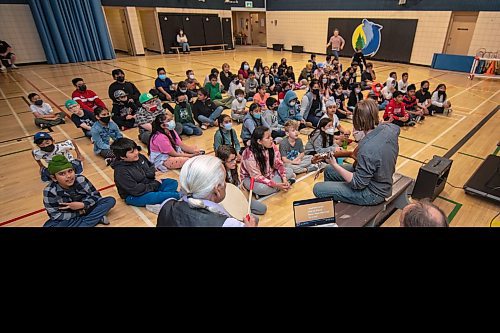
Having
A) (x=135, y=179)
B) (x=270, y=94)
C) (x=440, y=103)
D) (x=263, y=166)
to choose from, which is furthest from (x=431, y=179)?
(x=270, y=94)

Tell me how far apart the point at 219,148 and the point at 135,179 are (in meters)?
1.24

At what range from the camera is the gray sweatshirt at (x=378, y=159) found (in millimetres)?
2744

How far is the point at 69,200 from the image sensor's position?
3.21 metres

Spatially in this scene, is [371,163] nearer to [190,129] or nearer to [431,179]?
[431,179]

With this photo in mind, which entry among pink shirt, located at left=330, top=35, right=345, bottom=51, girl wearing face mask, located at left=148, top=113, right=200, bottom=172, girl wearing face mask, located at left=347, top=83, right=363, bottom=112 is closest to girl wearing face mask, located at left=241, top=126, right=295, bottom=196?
girl wearing face mask, located at left=148, top=113, right=200, bottom=172

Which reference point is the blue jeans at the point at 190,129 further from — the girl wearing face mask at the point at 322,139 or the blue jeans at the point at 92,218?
the blue jeans at the point at 92,218

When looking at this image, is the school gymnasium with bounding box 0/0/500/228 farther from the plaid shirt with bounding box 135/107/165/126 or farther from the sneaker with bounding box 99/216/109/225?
the plaid shirt with bounding box 135/107/165/126

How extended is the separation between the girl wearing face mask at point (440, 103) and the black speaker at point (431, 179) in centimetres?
459

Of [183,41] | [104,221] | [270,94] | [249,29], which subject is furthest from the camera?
[249,29]

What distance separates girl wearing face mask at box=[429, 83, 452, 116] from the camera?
24.2 ft

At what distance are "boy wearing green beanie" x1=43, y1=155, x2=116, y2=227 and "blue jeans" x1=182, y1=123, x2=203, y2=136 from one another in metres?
3.18

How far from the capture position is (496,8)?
38.4 ft
